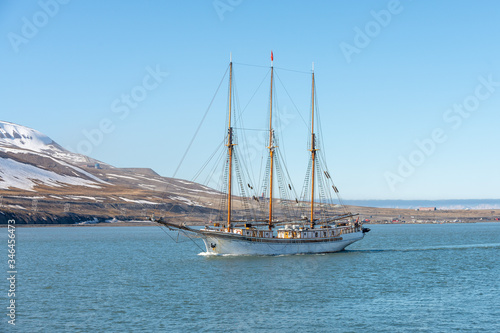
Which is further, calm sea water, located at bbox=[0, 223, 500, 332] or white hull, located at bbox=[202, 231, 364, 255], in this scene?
white hull, located at bbox=[202, 231, 364, 255]

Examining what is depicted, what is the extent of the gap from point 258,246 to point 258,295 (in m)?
32.7

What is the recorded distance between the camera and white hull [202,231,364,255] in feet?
277

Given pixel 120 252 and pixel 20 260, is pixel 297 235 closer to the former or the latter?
pixel 120 252

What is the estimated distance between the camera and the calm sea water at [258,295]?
4191cm

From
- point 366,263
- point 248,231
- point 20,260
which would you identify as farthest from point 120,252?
point 366,263

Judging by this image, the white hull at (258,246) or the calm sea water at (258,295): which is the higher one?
the white hull at (258,246)

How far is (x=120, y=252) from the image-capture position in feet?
344

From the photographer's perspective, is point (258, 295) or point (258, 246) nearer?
point (258, 295)

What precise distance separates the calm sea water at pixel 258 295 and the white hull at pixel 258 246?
2019mm

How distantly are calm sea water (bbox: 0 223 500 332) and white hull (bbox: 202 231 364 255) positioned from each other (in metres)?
2.02

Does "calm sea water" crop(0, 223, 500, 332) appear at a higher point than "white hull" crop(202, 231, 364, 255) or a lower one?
lower

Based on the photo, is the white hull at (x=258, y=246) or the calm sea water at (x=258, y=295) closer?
the calm sea water at (x=258, y=295)

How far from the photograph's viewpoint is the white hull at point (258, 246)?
8438 cm

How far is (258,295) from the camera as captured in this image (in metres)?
53.3
